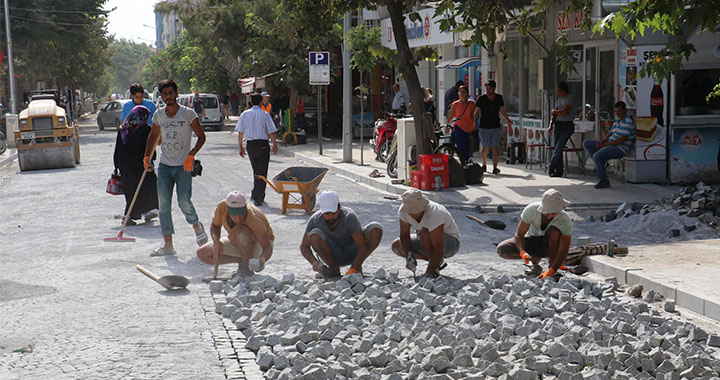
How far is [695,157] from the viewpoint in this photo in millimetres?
16250

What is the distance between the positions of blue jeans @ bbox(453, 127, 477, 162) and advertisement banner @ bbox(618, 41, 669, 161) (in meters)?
3.52

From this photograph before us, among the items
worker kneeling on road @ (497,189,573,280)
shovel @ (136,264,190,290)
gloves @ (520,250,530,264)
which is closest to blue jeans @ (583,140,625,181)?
worker kneeling on road @ (497,189,573,280)

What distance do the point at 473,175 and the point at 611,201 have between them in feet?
10.7

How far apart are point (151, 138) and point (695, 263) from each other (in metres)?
6.29

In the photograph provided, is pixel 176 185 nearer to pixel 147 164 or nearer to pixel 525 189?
pixel 147 164

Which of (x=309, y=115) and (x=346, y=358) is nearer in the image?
(x=346, y=358)

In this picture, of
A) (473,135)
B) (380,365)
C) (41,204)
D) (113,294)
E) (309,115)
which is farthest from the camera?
(309,115)

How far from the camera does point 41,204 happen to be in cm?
1545

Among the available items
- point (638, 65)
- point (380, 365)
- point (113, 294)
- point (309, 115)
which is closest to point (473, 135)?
point (638, 65)

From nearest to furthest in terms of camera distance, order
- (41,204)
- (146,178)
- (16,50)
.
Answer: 1. (146,178)
2. (41,204)
3. (16,50)

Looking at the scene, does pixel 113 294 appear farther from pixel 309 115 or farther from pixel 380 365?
pixel 309 115

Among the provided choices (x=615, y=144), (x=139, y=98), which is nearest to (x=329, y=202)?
(x=139, y=98)

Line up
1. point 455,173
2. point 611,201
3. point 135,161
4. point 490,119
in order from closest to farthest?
point 135,161, point 611,201, point 455,173, point 490,119

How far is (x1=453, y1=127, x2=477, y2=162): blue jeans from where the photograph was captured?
1838 centimetres
